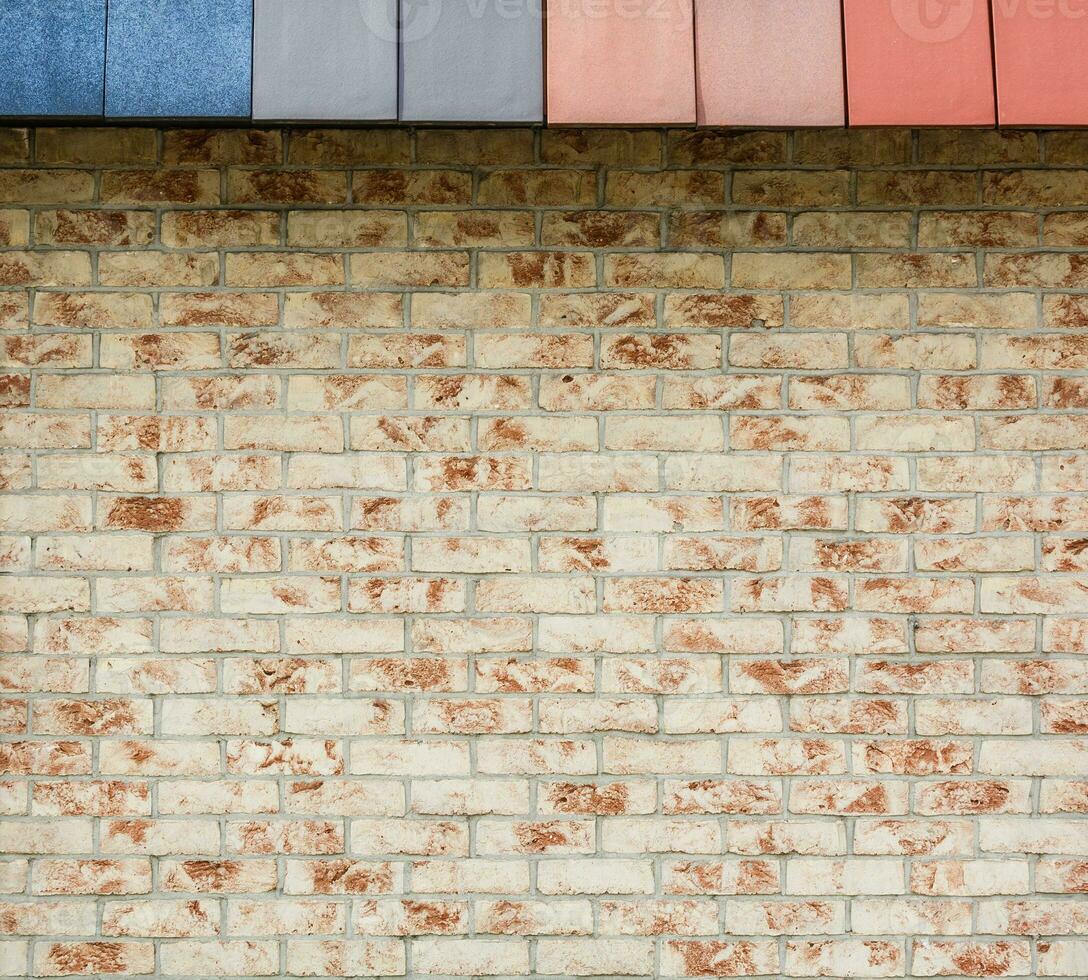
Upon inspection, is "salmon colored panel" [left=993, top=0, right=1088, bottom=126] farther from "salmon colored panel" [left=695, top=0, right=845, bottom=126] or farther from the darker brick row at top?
"salmon colored panel" [left=695, top=0, right=845, bottom=126]

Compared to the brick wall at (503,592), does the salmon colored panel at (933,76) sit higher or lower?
higher

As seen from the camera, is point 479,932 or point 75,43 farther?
point 479,932

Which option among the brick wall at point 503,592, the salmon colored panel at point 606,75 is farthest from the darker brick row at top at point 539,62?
the brick wall at point 503,592

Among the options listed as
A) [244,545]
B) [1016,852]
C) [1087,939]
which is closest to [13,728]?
[244,545]

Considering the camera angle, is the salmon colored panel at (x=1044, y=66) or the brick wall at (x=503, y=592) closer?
the salmon colored panel at (x=1044, y=66)

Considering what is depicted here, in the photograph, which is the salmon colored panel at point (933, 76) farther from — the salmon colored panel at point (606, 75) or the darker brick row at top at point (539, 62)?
the salmon colored panel at point (606, 75)

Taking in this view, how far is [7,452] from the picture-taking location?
7.34ft

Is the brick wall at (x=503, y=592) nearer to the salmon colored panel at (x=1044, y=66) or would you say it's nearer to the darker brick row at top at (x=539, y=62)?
the darker brick row at top at (x=539, y=62)

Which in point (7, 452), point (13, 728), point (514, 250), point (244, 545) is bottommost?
point (13, 728)

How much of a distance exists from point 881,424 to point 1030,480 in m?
0.37

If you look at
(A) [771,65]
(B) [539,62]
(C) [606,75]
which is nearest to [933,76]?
(A) [771,65]

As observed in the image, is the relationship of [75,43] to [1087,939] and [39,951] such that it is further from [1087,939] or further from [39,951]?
[1087,939]

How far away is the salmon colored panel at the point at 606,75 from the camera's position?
203 cm

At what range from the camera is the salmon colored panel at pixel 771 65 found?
2047 mm
